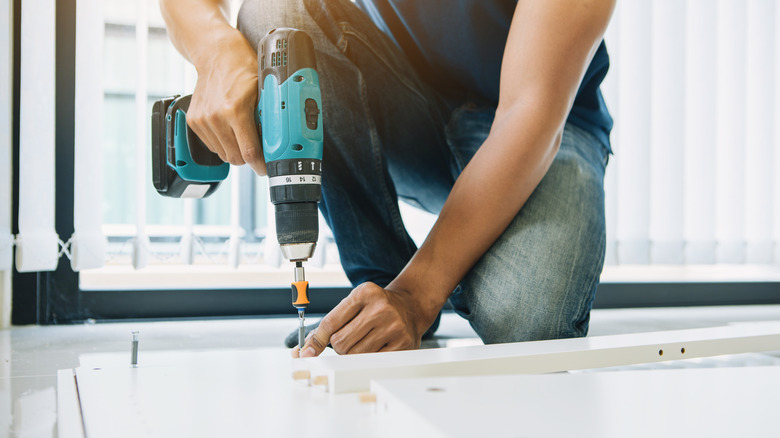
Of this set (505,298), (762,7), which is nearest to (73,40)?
(505,298)

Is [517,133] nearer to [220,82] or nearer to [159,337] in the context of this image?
[220,82]

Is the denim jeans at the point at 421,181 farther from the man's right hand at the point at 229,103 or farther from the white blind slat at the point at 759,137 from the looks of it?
the white blind slat at the point at 759,137

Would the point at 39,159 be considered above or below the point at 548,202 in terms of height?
above

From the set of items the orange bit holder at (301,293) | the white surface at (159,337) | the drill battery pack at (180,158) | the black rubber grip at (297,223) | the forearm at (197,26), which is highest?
the forearm at (197,26)

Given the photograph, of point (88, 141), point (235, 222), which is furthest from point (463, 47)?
point (88, 141)

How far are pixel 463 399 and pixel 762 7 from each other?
2451 mm

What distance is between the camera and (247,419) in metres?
0.46

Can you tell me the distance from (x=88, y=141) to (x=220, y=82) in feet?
2.87

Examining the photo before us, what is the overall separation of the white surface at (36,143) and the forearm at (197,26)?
0.60 m

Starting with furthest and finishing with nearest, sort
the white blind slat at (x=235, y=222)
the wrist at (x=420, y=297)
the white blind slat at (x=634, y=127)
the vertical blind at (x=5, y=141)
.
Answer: the white blind slat at (x=634, y=127) → the white blind slat at (x=235, y=222) → the vertical blind at (x=5, y=141) → the wrist at (x=420, y=297)

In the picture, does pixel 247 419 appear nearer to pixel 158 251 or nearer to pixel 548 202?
pixel 548 202

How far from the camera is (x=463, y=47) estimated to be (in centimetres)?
124

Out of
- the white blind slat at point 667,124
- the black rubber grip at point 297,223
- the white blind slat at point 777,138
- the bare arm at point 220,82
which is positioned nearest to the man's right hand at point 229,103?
the bare arm at point 220,82

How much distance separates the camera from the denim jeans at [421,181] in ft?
3.43
